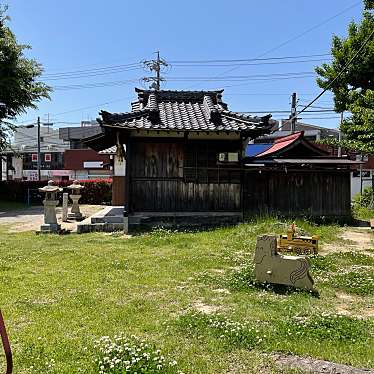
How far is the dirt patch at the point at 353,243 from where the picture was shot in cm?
912

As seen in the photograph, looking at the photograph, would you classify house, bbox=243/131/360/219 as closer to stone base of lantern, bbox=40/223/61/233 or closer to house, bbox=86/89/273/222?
house, bbox=86/89/273/222

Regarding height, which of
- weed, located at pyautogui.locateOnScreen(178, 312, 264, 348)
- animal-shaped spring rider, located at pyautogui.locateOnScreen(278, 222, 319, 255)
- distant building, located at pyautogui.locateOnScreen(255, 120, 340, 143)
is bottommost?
weed, located at pyautogui.locateOnScreen(178, 312, 264, 348)

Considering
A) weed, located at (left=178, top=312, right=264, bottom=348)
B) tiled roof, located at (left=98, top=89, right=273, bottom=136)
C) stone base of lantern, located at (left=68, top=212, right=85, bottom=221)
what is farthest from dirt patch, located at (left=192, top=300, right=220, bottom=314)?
stone base of lantern, located at (left=68, top=212, right=85, bottom=221)

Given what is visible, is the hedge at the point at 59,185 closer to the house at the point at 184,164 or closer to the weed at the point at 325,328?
the house at the point at 184,164

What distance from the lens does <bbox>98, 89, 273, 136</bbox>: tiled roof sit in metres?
12.1

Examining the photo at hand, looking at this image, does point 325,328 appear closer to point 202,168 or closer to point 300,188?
point 202,168

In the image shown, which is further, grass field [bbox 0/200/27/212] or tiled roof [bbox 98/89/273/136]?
grass field [bbox 0/200/27/212]

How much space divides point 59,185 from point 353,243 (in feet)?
74.2

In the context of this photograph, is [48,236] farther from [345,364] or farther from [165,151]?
[345,364]

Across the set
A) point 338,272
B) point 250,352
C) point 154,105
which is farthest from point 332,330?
point 154,105

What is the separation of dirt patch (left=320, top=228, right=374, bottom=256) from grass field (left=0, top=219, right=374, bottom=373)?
0.58 meters

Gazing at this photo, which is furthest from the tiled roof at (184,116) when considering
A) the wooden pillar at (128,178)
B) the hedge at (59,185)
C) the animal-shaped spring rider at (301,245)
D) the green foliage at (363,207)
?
the hedge at (59,185)

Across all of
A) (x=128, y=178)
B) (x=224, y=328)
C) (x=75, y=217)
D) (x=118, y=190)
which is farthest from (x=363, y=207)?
(x=224, y=328)

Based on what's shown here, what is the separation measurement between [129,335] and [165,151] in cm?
911
